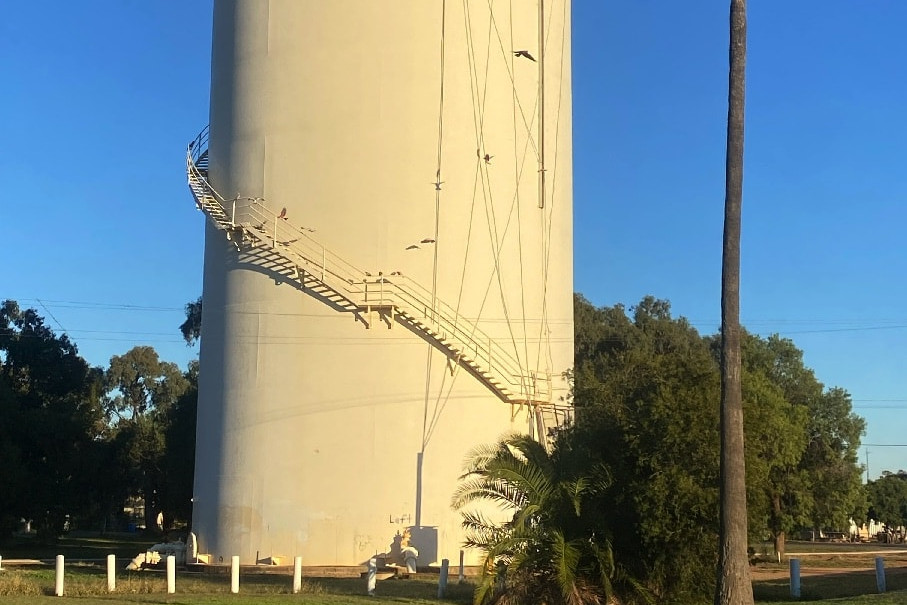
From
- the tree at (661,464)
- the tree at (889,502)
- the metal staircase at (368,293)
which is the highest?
the metal staircase at (368,293)

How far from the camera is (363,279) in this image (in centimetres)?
2888

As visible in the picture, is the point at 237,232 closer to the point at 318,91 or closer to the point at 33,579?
the point at 318,91

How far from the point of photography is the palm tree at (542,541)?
1834cm

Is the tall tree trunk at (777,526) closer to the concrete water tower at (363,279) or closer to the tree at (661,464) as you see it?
the concrete water tower at (363,279)

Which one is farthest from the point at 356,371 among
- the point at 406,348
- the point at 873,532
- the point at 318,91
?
the point at 873,532

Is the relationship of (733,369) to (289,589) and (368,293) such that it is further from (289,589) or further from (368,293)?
(368,293)

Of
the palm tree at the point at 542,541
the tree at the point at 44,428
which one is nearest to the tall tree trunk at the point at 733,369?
the palm tree at the point at 542,541

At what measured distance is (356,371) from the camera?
28422 mm

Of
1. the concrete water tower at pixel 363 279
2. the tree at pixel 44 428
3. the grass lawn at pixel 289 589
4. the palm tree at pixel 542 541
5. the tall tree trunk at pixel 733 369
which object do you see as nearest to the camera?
the tall tree trunk at pixel 733 369

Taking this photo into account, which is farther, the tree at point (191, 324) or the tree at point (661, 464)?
the tree at point (191, 324)

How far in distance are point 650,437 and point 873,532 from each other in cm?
8635

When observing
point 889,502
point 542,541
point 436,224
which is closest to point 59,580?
point 542,541

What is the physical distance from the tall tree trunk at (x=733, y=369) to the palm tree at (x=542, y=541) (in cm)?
352

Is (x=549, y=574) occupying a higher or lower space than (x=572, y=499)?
lower
